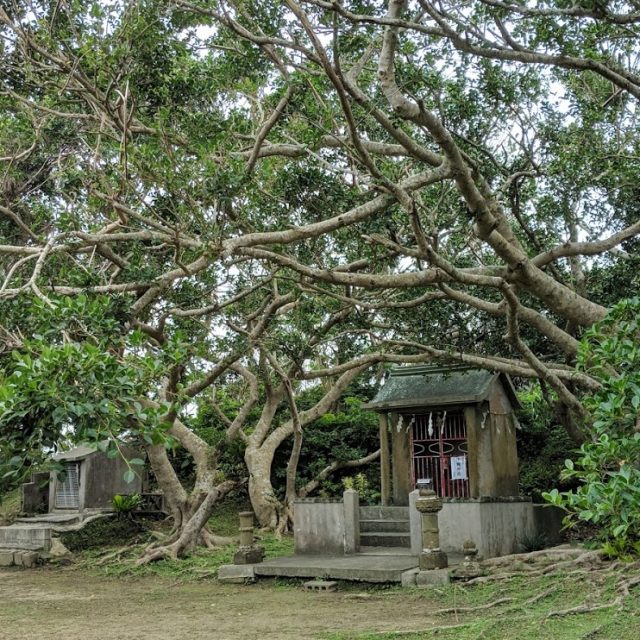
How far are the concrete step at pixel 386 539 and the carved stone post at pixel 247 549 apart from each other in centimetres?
197

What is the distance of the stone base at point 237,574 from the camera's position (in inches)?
443

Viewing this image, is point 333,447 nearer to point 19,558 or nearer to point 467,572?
point 19,558

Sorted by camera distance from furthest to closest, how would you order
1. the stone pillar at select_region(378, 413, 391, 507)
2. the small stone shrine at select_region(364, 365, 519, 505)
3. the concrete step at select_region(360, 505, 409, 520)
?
the stone pillar at select_region(378, 413, 391, 507) < the small stone shrine at select_region(364, 365, 519, 505) < the concrete step at select_region(360, 505, 409, 520)

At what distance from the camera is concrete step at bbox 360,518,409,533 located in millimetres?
12952

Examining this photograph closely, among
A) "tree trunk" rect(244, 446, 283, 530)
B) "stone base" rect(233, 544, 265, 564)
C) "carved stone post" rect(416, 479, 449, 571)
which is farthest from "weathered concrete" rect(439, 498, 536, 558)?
"tree trunk" rect(244, 446, 283, 530)

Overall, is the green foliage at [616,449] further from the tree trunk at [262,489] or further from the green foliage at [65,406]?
the tree trunk at [262,489]

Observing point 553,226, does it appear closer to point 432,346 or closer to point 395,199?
point 432,346

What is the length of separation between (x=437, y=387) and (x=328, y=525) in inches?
128

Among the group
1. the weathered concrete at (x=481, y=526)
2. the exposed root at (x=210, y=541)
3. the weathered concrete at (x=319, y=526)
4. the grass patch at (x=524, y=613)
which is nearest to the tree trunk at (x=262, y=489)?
the exposed root at (x=210, y=541)

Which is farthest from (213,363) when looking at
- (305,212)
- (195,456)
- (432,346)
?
(305,212)

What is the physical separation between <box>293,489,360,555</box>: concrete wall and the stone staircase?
62cm

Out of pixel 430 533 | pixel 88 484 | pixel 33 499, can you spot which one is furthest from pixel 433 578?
pixel 33 499

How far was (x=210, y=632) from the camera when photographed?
798 cm

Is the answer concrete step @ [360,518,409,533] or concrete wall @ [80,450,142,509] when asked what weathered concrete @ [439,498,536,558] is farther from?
concrete wall @ [80,450,142,509]
